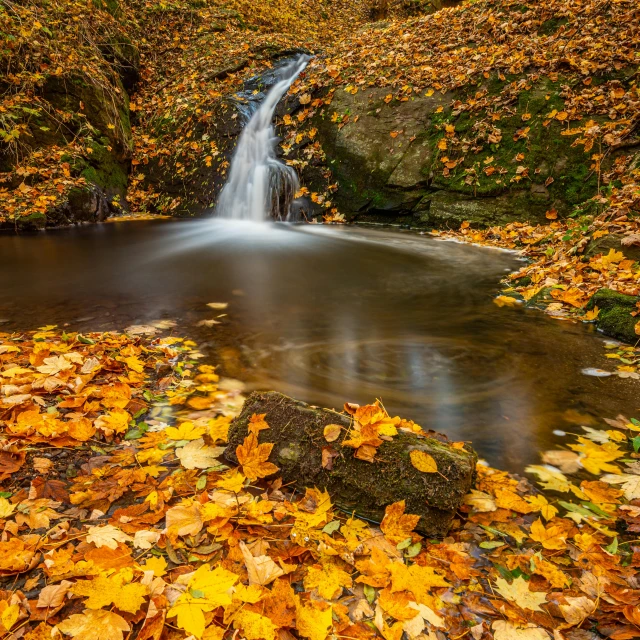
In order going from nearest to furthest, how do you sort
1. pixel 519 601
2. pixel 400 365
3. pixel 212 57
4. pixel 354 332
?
1. pixel 519 601
2. pixel 400 365
3. pixel 354 332
4. pixel 212 57

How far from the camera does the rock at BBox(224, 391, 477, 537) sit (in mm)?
1693

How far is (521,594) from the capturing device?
57.3 inches

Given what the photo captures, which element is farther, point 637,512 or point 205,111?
point 205,111

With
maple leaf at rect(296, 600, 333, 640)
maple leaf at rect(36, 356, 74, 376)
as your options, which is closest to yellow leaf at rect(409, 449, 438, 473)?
maple leaf at rect(296, 600, 333, 640)

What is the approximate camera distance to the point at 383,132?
30.5 feet

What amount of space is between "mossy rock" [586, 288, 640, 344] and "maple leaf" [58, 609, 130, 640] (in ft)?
13.7

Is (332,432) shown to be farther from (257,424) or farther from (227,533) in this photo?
(227,533)

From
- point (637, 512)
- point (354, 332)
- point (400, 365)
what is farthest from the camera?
point (354, 332)

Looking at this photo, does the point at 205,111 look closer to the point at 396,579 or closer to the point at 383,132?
the point at 383,132

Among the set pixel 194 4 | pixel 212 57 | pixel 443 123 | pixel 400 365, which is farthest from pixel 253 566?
pixel 194 4

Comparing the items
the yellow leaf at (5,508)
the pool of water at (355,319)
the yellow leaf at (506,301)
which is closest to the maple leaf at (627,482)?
the pool of water at (355,319)

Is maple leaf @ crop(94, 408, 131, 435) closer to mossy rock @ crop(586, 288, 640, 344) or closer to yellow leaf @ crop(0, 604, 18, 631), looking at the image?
yellow leaf @ crop(0, 604, 18, 631)

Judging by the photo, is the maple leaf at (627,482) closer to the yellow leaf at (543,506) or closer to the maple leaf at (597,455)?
the maple leaf at (597,455)

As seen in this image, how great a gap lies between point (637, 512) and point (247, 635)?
1.69m
